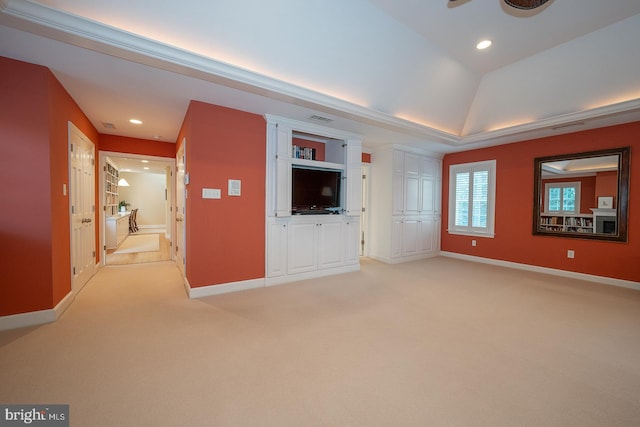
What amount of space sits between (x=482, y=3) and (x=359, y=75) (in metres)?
1.40

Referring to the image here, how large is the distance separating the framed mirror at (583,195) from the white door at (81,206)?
24.2 feet

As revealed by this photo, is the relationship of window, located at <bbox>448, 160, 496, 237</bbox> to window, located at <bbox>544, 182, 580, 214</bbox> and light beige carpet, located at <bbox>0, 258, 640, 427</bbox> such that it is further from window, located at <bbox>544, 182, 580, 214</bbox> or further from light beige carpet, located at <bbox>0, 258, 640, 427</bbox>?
light beige carpet, located at <bbox>0, 258, 640, 427</bbox>

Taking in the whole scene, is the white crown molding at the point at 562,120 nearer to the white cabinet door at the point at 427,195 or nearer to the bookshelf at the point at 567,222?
the white cabinet door at the point at 427,195

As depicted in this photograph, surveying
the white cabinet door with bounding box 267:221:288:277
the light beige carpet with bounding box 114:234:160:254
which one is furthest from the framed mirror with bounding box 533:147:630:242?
the light beige carpet with bounding box 114:234:160:254

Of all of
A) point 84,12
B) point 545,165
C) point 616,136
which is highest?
point 84,12

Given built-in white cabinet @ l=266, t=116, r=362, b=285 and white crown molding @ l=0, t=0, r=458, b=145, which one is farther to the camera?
built-in white cabinet @ l=266, t=116, r=362, b=285

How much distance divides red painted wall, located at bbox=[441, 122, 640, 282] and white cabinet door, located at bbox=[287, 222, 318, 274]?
12.6 feet

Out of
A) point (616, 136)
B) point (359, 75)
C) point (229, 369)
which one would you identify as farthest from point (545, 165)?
point (229, 369)

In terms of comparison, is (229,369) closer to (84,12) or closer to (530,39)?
(84,12)

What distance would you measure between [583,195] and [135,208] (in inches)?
554

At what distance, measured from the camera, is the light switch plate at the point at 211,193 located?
134 inches

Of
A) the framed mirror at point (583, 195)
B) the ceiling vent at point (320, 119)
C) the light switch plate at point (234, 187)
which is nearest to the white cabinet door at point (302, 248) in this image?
the light switch plate at point (234, 187)

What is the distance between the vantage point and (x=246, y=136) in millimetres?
3701

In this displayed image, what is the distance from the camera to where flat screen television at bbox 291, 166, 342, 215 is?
425 centimetres
